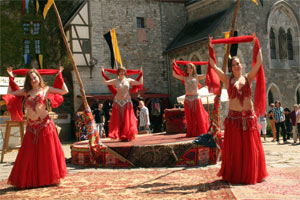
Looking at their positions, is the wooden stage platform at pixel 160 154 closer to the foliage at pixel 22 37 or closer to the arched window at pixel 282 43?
the foliage at pixel 22 37

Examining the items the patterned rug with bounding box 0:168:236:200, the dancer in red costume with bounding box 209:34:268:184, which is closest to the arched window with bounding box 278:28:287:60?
the patterned rug with bounding box 0:168:236:200

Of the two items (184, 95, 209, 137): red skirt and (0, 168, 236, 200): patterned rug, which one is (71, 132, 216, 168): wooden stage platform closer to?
(0, 168, 236, 200): patterned rug

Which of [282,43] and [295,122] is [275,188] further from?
[282,43]

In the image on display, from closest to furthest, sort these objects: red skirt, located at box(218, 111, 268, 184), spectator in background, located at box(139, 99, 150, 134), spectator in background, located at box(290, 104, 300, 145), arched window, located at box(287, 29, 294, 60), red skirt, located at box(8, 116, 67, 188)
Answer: red skirt, located at box(218, 111, 268, 184)
red skirt, located at box(8, 116, 67, 188)
spectator in background, located at box(139, 99, 150, 134)
spectator in background, located at box(290, 104, 300, 145)
arched window, located at box(287, 29, 294, 60)

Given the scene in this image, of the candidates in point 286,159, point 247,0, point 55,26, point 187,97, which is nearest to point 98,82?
point 55,26

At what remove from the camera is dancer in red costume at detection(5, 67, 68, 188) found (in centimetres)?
545

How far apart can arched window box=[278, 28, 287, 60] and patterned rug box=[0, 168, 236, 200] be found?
17130 millimetres

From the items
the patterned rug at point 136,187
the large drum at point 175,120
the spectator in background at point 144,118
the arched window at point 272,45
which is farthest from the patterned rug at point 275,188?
the arched window at point 272,45

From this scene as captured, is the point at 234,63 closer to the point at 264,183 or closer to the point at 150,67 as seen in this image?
the point at 264,183

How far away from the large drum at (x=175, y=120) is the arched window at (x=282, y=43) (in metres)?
14.3

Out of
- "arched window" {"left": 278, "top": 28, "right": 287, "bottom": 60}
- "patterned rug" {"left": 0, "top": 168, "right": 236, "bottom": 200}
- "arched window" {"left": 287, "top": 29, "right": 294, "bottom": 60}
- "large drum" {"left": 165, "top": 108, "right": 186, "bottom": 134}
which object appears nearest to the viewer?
"patterned rug" {"left": 0, "top": 168, "right": 236, "bottom": 200}

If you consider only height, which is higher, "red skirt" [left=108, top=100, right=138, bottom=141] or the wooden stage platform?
"red skirt" [left=108, top=100, right=138, bottom=141]

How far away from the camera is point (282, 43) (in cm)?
2139

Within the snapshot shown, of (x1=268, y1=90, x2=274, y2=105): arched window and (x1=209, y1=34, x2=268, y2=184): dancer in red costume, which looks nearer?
(x1=209, y1=34, x2=268, y2=184): dancer in red costume
